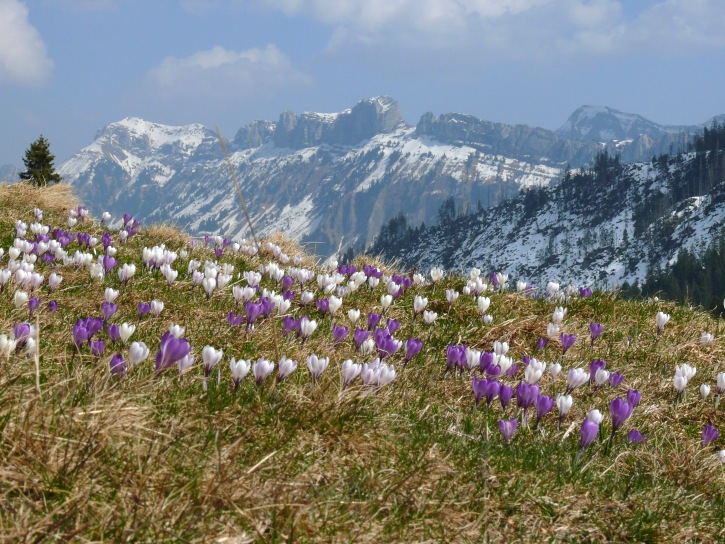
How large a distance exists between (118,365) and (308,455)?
126 cm

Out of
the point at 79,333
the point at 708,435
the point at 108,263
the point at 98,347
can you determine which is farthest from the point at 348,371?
the point at 108,263

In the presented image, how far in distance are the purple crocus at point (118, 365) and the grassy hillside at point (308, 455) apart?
0.8 inches

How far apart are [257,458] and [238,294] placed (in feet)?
10.8

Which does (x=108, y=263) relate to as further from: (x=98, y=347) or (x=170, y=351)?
(x=170, y=351)

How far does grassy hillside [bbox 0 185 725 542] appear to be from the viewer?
2.56 meters

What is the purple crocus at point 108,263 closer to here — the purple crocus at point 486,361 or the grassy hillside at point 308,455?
the grassy hillside at point 308,455

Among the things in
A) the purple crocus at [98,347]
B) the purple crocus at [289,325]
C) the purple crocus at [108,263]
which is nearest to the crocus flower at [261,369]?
the purple crocus at [98,347]

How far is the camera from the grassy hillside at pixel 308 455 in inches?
101

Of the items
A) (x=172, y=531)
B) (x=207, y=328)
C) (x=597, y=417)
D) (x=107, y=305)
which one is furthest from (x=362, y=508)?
(x=207, y=328)

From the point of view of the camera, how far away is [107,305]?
489cm

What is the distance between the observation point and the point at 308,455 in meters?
3.34

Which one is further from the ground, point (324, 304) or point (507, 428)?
point (324, 304)

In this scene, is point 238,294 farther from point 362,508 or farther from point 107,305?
point 362,508

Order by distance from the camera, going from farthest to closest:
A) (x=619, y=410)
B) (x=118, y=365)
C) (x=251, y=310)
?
(x=251, y=310), (x=619, y=410), (x=118, y=365)
